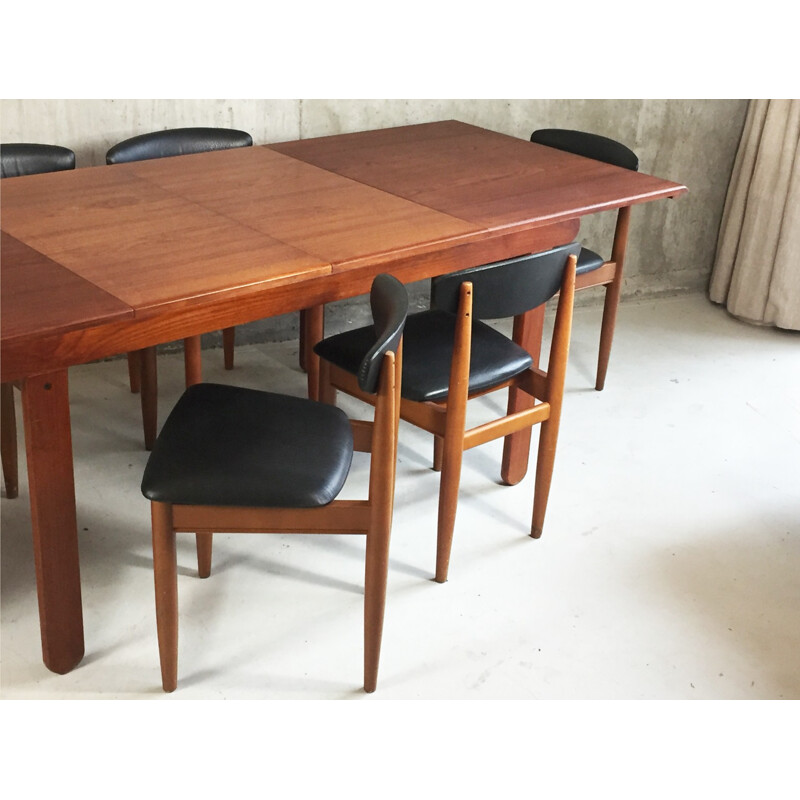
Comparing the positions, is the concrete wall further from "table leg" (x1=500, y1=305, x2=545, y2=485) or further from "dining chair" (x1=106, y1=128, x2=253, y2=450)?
"table leg" (x1=500, y1=305, x2=545, y2=485)

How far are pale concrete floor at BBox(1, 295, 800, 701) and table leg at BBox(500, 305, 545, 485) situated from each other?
0.05 m

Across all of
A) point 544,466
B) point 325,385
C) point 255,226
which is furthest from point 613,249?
point 255,226

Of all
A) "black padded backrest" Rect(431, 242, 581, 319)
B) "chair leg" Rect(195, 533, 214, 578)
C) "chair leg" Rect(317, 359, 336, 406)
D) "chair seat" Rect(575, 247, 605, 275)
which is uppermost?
"black padded backrest" Rect(431, 242, 581, 319)

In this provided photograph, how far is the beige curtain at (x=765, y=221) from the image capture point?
4.20 metres

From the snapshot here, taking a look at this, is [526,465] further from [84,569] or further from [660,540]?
[84,569]

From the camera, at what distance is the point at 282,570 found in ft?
8.60

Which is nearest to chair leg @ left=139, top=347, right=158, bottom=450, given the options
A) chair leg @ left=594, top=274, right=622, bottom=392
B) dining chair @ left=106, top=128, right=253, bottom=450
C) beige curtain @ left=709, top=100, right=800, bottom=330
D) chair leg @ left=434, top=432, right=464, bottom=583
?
dining chair @ left=106, top=128, right=253, bottom=450

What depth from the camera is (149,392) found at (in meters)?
3.04

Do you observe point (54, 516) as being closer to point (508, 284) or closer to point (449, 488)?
point (449, 488)

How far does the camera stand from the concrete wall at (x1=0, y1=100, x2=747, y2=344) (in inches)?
136

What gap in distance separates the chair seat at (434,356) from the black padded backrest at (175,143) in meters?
0.99

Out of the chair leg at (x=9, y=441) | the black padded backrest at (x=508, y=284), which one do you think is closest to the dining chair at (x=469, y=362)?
the black padded backrest at (x=508, y=284)

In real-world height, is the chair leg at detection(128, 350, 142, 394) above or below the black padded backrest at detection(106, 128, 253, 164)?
below

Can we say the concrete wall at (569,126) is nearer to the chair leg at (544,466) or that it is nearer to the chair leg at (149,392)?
the chair leg at (149,392)
